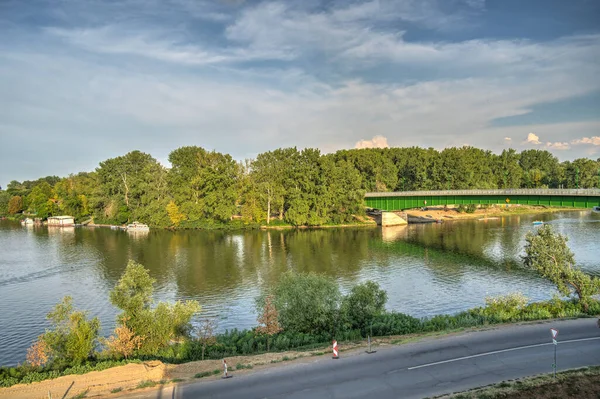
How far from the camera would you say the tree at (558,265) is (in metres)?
39.4

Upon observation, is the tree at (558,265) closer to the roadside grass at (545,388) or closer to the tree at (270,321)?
the roadside grass at (545,388)

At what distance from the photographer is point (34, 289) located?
5656 centimetres

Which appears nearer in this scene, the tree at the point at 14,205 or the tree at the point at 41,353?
the tree at the point at 41,353

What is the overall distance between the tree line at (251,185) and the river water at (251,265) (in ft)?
31.2

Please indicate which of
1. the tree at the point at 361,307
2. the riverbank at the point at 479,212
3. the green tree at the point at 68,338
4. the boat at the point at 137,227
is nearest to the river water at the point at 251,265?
the boat at the point at 137,227

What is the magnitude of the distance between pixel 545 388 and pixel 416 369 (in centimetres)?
648

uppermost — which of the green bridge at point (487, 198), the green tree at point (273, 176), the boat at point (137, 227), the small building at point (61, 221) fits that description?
the green tree at point (273, 176)

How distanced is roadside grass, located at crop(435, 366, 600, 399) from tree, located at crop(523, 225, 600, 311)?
18676 millimetres

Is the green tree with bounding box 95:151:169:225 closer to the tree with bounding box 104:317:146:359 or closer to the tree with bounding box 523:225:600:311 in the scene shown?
the tree with bounding box 104:317:146:359

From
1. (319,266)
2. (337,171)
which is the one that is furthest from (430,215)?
(319,266)

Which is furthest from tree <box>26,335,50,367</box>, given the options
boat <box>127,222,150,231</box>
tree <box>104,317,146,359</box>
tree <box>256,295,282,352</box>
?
boat <box>127,222,150,231</box>

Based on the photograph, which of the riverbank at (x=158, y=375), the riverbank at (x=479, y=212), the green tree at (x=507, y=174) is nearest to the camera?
the riverbank at (x=158, y=375)

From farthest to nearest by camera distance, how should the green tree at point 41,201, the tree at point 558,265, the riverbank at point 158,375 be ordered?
the green tree at point 41,201 → the tree at point 558,265 → the riverbank at point 158,375

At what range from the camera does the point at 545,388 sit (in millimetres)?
21781
